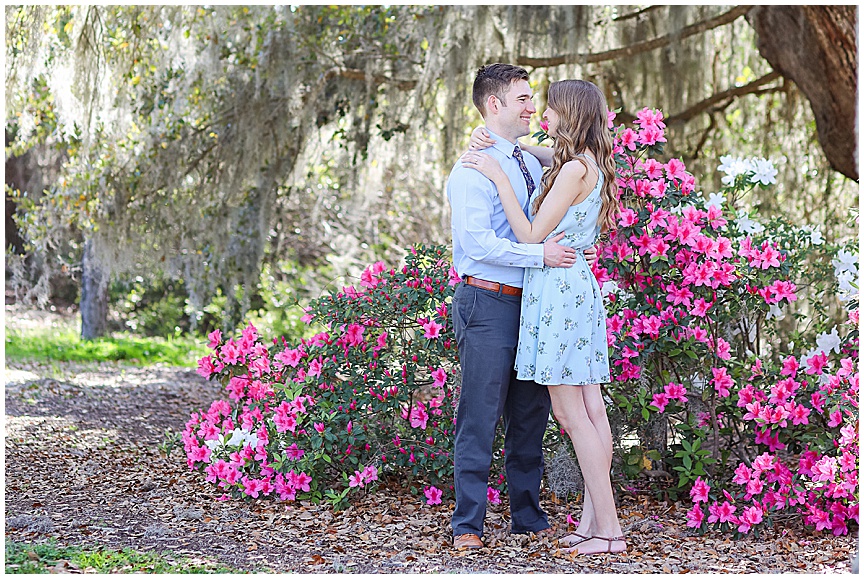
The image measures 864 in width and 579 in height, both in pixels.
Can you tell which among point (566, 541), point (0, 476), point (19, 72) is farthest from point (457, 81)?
point (0, 476)

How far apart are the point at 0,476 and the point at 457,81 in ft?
12.0

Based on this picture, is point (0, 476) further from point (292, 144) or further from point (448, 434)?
point (292, 144)

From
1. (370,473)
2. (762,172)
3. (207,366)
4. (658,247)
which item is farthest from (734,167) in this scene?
(207,366)

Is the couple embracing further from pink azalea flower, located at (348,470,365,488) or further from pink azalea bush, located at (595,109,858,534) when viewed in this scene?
pink azalea flower, located at (348,470,365,488)

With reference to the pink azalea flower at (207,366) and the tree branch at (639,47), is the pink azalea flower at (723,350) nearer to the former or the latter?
the pink azalea flower at (207,366)

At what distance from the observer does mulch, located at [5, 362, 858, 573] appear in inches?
102

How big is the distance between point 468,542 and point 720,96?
4375 mm

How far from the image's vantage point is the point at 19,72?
5.00 meters

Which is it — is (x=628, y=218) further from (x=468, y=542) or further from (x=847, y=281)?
(x=468, y=542)

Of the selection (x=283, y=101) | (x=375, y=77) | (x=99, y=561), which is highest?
(x=375, y=77)

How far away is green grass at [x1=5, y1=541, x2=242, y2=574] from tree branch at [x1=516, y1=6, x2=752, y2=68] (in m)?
3.76

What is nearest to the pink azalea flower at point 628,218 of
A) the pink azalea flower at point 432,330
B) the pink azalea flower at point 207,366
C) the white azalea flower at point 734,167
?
the white azalea flower at point 734,167

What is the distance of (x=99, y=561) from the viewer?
2.50 metres

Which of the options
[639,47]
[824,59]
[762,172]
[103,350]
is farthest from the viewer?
[103,350]
